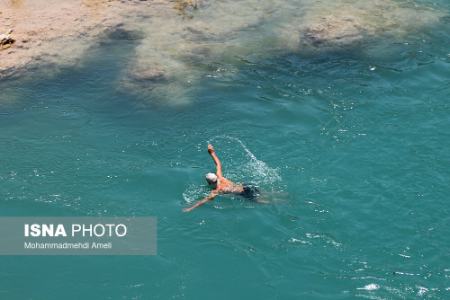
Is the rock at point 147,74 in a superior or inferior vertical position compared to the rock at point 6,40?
inferior

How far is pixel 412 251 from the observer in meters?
17.5

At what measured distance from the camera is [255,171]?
68.0 ft

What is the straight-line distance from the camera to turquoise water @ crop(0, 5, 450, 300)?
17078mm

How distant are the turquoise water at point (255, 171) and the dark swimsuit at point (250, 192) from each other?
0.27m

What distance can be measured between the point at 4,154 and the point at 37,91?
165 inches

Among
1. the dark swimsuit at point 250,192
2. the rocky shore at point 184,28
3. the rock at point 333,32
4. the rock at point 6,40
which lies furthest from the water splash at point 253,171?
the rock at point 6,40

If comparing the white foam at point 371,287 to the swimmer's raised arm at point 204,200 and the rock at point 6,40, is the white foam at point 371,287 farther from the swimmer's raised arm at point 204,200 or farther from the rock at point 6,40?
the rock at point 6,40

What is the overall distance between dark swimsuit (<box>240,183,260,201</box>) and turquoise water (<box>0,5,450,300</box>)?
0.89ft

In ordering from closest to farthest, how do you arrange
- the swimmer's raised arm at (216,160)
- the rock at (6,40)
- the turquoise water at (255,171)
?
the turquoise water at (255,171), the swimmer's raised arm at (216,160), the rock at (6,40)

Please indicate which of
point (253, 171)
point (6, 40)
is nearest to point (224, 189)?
point (253, 171)

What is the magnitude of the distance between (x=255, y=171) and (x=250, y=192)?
1576mm

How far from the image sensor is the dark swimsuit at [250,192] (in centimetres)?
1927

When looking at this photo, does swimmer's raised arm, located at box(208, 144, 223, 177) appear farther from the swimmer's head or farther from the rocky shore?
the rocky shore

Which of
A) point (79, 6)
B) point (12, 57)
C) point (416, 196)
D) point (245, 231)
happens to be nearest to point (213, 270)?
point (245, 231)
